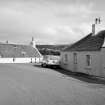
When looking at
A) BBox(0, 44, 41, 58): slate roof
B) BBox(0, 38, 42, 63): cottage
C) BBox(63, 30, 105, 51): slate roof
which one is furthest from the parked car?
BBox(0, 44, 41, 58): slate roof

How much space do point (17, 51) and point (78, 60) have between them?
3058 centimetres

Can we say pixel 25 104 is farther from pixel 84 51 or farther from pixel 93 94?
pixel 84 51

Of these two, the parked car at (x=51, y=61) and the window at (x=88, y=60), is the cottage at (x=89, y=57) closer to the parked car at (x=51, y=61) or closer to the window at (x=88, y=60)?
the window at (x=88, y=60)

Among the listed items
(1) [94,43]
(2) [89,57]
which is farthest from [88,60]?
(1) [94,43]

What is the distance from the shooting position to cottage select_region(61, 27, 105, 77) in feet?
60.6

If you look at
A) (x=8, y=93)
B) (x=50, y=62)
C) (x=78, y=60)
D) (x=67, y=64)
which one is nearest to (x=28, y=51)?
(x=50, y=62)

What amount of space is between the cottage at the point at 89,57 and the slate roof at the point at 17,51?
2437 cm

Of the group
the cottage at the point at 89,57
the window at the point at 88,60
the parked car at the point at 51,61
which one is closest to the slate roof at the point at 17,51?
the parked car at the point at 51,61

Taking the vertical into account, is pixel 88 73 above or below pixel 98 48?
below

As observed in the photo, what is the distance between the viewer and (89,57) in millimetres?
20438

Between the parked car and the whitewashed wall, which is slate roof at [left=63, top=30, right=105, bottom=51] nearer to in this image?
the whitewashed wall

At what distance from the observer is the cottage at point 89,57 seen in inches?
727

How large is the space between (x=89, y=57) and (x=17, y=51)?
32.7 m

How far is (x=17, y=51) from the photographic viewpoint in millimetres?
50500
